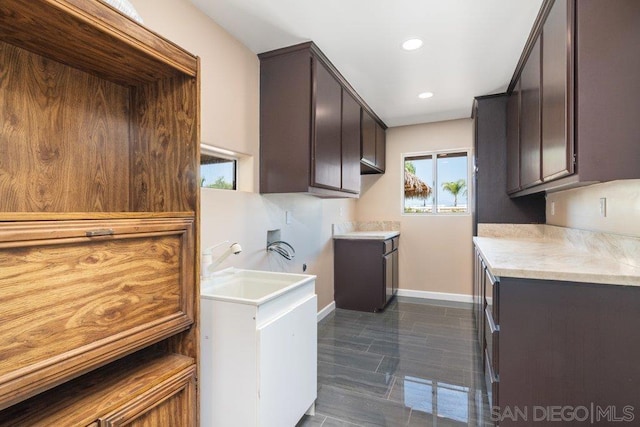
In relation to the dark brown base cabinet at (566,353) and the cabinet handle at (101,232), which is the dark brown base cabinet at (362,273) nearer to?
the dark brown base cabinet at (566,353)

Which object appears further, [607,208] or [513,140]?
[513,140]

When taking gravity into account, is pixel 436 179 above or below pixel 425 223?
above

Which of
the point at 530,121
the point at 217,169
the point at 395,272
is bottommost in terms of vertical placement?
the point at 395,272

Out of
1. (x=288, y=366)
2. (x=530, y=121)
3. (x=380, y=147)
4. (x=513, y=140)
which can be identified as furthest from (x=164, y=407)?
(x=380, y=147)

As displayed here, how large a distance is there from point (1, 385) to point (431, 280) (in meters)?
4.49

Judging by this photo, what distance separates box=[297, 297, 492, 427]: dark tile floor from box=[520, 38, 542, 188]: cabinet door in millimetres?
1551

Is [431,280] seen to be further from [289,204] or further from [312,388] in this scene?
[312,388]

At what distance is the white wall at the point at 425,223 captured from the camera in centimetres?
433

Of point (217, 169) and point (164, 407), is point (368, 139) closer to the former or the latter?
point (217, 169)

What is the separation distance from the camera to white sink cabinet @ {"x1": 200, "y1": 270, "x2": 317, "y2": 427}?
1.47 m

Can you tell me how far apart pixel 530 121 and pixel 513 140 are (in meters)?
0.77

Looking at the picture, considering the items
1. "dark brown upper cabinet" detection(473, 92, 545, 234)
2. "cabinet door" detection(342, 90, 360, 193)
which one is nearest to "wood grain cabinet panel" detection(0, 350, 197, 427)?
"cabinet door" detection(342, 90, 360, 193)

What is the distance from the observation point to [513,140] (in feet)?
10.00

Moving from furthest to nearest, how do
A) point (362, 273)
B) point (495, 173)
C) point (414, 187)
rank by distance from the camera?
point (414, 187) → point (362, 273) → point (495, 173)
